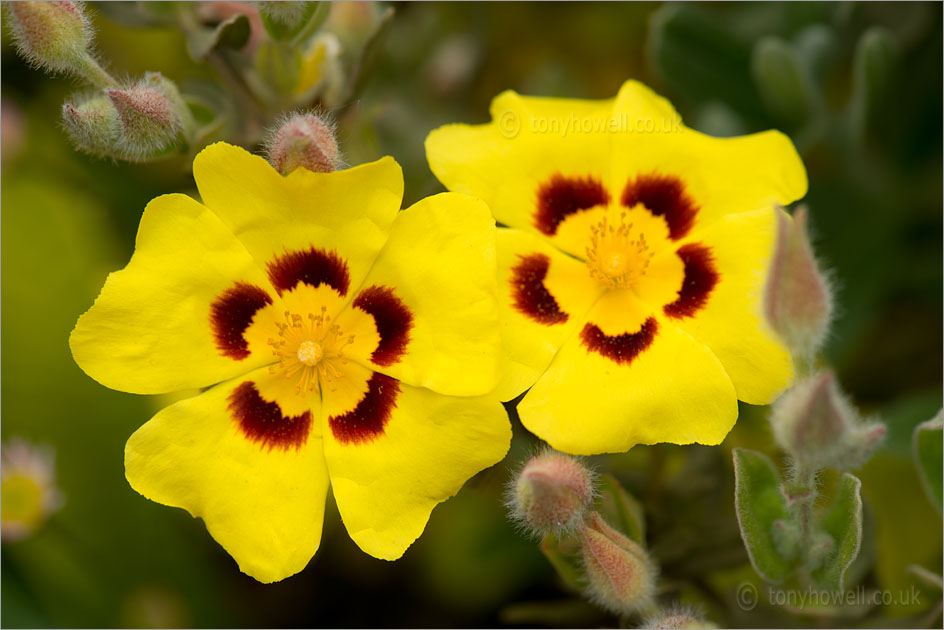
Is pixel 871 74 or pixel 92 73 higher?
pixel 92 73

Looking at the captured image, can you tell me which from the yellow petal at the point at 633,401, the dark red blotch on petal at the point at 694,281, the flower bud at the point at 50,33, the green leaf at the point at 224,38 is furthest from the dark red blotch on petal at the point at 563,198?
the flower bud at the point at 50,33

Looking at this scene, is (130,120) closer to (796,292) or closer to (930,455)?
(796,292)

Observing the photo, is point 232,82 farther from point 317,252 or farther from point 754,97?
point 754,97

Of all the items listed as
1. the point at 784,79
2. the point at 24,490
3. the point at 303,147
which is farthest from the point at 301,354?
the point at 784,79

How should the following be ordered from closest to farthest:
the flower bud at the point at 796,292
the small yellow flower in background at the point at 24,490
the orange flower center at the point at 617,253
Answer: the flower bud at the point at 796,292, the orange flower center at the point at 617,253, the small yellow flower in background at the point at 24,490

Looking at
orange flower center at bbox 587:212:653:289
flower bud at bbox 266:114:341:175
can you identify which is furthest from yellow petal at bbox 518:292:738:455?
flower bud at bbox 266:114:341:175

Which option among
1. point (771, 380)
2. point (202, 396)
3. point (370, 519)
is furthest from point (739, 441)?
point (202, 396)

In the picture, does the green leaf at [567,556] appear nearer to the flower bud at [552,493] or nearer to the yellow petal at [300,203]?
the flower bud at [552,493]
